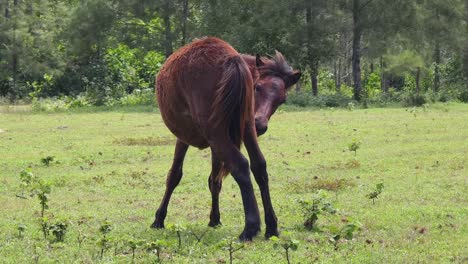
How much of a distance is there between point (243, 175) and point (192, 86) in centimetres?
114

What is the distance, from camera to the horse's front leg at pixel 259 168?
22.1ft

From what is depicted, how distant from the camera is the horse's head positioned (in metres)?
7.20

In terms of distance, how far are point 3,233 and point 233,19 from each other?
3078cm

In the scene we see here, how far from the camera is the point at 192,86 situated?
691 centimetres

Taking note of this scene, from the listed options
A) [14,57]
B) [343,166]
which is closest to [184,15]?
[14,57]

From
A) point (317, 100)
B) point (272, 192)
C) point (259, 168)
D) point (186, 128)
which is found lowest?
point (317, 100)

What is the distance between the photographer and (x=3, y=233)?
300 inches

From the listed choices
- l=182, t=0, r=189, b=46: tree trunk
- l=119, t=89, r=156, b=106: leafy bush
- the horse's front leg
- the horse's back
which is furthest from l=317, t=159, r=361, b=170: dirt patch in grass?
l=182, t=0, r=189, b=46: tree trunk

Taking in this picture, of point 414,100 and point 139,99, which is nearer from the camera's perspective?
point 414,100

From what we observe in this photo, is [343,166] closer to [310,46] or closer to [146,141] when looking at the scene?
[146,141]

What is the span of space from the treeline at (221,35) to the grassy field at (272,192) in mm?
14483

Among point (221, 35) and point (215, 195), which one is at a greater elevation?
point (215, 195)

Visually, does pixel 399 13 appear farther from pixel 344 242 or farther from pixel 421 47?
pixel 344 242

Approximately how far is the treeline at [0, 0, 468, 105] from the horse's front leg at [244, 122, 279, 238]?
90.5 feet
